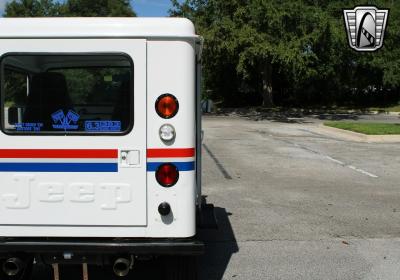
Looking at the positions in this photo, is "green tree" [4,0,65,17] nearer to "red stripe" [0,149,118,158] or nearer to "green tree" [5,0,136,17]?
"green tree" [5,0,136,17]

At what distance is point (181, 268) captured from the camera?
412 centimetres

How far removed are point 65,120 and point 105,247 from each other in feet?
3.05

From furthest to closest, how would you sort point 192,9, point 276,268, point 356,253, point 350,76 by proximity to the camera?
point 350,76, point 192,9, point 356,253, point 276,268

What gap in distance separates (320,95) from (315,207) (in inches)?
1413

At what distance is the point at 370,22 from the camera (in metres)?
29.2

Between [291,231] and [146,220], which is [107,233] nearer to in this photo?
[146,220]

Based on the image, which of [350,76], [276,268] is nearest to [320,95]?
[350,76]

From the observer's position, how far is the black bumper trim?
3.78 meters

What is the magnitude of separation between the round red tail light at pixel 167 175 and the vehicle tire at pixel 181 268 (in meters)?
0.63

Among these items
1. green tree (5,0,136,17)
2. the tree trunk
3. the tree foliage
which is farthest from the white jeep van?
green tree (5,0,136,17)

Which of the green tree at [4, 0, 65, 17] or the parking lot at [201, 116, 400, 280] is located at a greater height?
the green tree at [4, 0, 65, 17]

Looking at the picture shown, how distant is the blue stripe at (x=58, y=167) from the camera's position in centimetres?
383

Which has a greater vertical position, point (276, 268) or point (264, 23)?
point (264, 23)

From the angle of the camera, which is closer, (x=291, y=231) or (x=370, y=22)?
(x=291, y=231)
